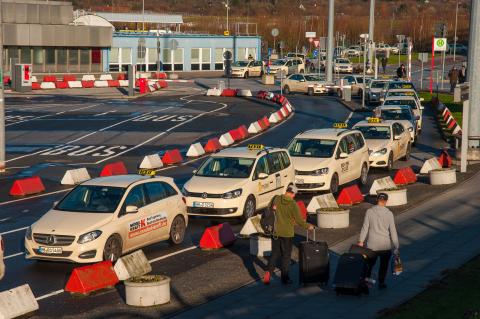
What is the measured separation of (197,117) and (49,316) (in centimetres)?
3689

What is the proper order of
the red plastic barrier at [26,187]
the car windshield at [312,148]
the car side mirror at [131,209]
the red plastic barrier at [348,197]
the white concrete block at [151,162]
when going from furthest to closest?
the white concrete block at [151,162], the car windshield at [312,148], the red plastic barrier at [26,187], the red plastic barrier at [348,197], the car side mirror at [131,209]

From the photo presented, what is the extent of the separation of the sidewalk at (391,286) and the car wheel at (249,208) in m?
3.00

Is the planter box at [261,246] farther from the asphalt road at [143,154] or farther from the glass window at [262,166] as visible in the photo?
the glass window at [262,166]

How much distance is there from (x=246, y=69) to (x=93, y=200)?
67021 millimetres

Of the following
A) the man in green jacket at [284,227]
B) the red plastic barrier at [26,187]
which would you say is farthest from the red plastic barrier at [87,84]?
the man in green jacket at [284,227]

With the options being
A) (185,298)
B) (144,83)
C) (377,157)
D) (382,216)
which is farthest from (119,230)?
(144,83)

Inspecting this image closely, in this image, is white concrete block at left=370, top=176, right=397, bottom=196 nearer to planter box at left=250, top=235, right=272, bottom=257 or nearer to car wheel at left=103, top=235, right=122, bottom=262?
planter box at left=250, top=235, right=272, bottom=257

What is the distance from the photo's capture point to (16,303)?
578 inches

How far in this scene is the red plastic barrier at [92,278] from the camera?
16281 millimetres

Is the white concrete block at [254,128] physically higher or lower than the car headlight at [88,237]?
lower

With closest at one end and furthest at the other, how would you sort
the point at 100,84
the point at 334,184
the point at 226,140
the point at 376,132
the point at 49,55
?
the point at 334,184 < the point at 376,132 < the point at 226,140 < the point at 100,84 < the point at 49,55

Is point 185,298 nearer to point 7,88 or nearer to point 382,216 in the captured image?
point 382,216

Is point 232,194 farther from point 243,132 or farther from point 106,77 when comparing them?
point 106,77

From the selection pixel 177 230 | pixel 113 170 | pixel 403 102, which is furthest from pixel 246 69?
pixel 177 230
